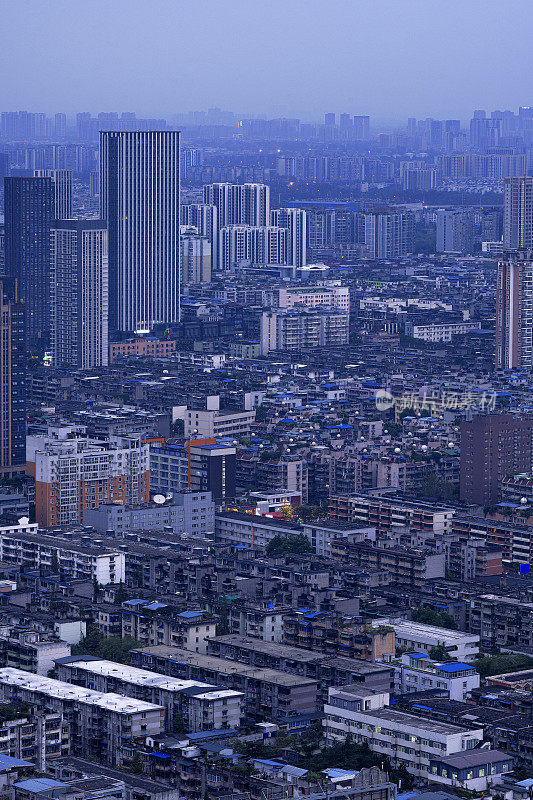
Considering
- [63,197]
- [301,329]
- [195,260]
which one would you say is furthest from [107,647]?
[195,260]

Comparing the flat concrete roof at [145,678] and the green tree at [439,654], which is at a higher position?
the flat concrete roof at [145,678]

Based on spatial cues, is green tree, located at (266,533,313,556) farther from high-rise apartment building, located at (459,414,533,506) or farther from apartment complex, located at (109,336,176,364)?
apartment complex, located at (109,336,176,364)

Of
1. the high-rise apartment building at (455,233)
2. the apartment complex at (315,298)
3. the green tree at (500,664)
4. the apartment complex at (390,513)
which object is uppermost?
the high-rise apartment building at (455,233)

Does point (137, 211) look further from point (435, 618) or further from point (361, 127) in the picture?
point (361, 127)

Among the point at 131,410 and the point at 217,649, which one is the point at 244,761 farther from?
the point at 131,410

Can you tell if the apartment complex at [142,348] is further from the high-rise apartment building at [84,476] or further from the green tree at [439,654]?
the green tree at [439,654]

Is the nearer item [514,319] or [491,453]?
[491,453]

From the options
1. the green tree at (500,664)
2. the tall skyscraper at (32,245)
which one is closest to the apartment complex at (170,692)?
the green tree at (500,664)
